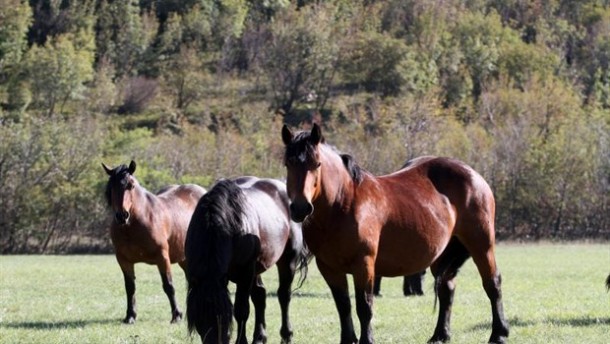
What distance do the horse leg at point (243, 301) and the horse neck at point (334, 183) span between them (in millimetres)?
1457

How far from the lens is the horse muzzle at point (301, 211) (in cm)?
890

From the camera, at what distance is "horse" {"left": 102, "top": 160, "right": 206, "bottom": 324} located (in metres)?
13.8

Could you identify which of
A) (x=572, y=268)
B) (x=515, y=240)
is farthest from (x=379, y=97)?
(x=572, y=268)

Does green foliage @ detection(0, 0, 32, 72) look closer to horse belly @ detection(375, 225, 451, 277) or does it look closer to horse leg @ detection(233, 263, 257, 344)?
horse leg @ detection(233, 263, 257, 344)

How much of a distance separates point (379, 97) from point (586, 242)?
146 feet

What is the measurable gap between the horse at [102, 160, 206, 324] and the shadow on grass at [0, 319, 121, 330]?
382 millimetres

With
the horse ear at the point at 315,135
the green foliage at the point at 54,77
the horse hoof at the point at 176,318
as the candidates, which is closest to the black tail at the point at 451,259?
the horse ear at the point at 315,135

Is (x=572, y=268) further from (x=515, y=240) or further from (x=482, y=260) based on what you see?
(x=515, y=240)

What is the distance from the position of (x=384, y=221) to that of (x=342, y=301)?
96 cm

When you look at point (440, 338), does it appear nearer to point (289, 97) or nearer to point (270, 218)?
point (270, 218)

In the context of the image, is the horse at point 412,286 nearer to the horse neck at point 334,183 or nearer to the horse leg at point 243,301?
the horse leg at point 243,301

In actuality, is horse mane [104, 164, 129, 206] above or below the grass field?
above

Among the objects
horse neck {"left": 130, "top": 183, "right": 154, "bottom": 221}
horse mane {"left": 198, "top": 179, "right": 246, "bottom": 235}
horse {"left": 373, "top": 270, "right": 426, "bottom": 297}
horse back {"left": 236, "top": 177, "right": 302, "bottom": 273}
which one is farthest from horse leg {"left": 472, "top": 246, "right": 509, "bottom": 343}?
horse {"left": 373, "top": 270, "right": 426, "bottom": 297}

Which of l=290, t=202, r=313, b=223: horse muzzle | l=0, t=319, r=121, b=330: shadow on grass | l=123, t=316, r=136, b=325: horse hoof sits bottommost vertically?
l=0, t=319, r=121, b=330: shadow on grass
